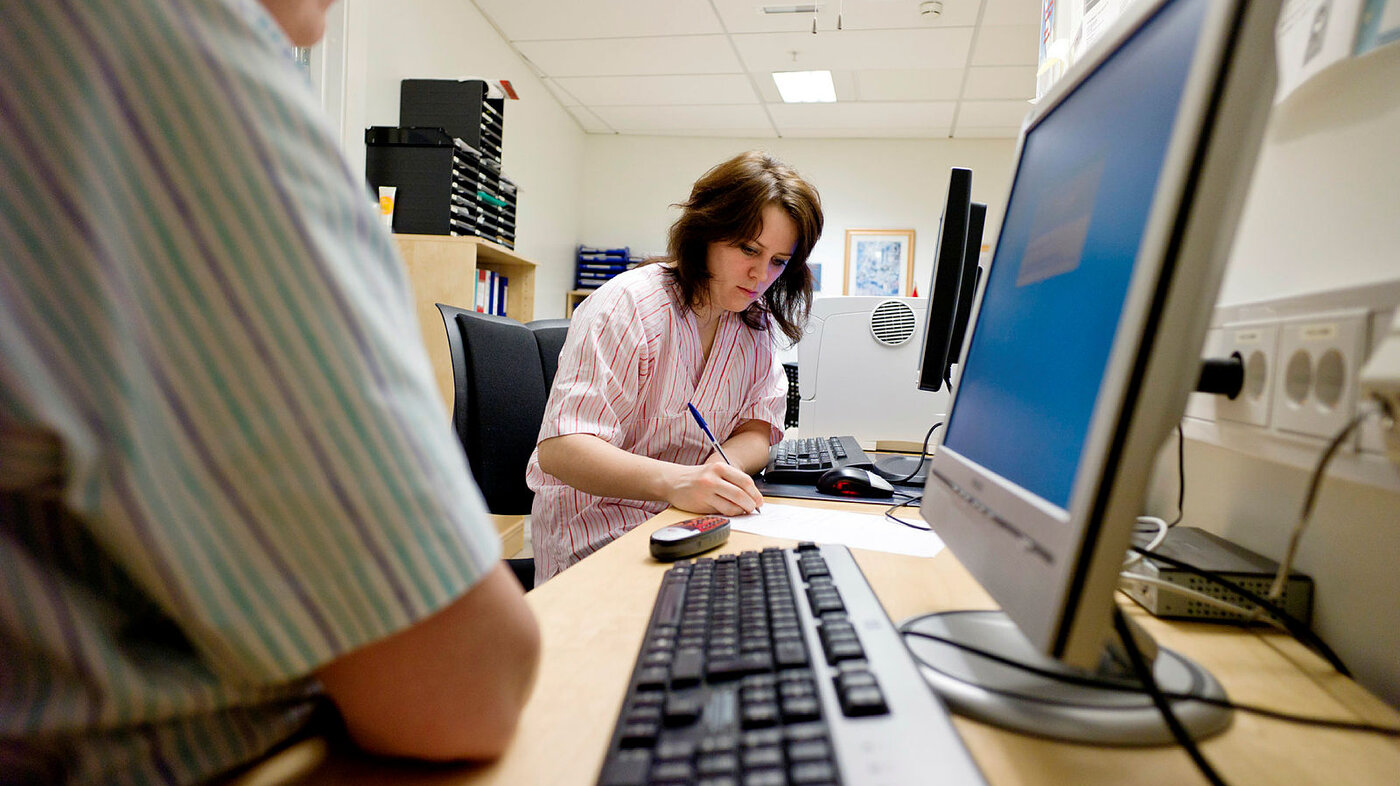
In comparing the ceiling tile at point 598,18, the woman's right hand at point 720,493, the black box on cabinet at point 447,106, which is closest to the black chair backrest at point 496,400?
the woman's right hand at point 720,493

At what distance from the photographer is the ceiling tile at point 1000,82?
3701mm

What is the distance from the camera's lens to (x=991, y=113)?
4.33 meters

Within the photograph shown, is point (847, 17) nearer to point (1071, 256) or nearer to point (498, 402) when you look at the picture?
point (498, 402)

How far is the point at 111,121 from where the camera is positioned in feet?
0.86

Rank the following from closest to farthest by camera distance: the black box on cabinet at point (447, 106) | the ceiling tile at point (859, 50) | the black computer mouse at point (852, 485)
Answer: the black computer mouse at point (852, 485) < the black box on cabinet at point (447, 106) < the ceiling tile at point (859, 50)

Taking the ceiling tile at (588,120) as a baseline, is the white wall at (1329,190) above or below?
below

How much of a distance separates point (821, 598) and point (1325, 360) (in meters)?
0.40

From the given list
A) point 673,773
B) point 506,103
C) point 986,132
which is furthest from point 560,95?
point 673,773

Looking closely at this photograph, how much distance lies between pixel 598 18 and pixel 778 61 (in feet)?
3.20

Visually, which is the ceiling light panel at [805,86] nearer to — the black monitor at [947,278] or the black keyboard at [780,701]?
the black monitor at [947,278]

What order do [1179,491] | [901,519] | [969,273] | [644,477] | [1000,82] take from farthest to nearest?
[1000,82], [969,273], [644,477], [901,519], [1179,491]

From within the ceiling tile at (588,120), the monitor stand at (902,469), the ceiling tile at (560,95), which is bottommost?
the monitor stand at (902,469)

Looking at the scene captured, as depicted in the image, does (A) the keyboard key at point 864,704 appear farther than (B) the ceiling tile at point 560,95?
No

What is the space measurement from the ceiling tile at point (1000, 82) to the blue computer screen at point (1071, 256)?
3627 mm
